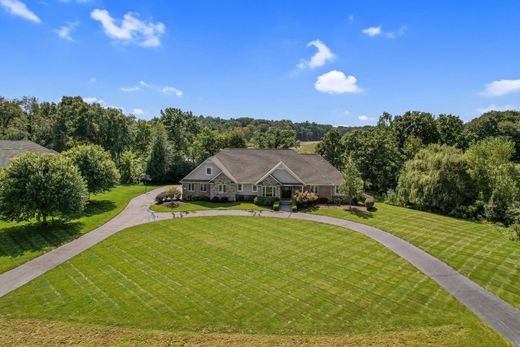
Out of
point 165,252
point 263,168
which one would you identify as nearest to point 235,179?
point 263,168

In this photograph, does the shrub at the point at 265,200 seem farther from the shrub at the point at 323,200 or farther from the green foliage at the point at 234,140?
the green foliage at the point at 234,140

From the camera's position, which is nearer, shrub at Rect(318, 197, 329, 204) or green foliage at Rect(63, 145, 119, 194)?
green foliage at Rect(63, 145, 119, 194)

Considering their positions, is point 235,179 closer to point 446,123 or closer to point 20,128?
point 446,123

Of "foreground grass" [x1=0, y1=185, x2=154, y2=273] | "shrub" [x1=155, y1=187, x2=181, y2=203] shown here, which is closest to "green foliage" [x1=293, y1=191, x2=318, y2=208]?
"shrub" [x1=155, y1=187, x2=181, y2=203]

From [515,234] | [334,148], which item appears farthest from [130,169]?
[515,234]

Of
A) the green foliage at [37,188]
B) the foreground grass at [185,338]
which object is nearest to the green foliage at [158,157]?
the green foliage at [37,188]

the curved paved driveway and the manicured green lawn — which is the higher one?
the manicured green lawn

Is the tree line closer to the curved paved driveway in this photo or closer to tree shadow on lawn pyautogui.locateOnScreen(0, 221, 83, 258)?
the curved paved driveway
